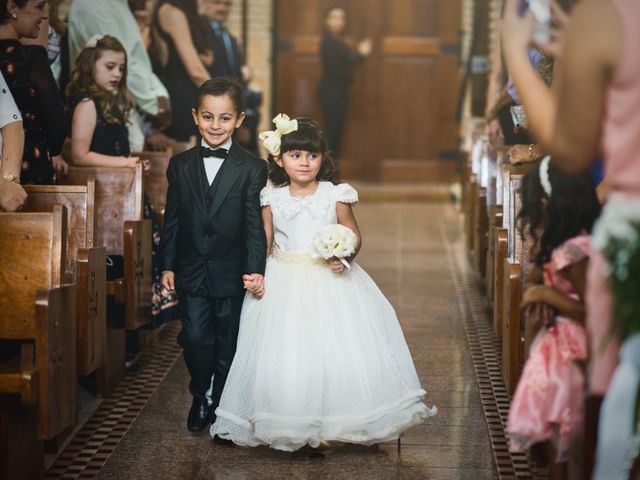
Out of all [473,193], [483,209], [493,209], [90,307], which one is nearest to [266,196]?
[90,307]

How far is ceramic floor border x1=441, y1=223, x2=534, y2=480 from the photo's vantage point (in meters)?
4.59

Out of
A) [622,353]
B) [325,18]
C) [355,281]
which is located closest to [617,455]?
[622,353]

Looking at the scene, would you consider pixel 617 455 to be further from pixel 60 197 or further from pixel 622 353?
pixel 60 197

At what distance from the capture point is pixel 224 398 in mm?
4621

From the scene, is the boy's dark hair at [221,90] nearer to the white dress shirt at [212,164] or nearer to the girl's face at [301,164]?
the white dress shirt at [212,164]

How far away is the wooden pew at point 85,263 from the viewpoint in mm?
4859

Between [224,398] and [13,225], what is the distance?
42.2 inches

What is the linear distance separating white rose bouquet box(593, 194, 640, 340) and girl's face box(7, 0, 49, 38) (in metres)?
3.24

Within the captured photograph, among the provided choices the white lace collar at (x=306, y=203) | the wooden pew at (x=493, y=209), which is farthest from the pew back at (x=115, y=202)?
the wooden pew at (x=493, y=209)

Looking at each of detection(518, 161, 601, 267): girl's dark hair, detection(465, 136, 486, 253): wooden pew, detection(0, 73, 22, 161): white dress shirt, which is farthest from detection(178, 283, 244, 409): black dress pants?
detection(465, 136, 486, 253): wooden pew

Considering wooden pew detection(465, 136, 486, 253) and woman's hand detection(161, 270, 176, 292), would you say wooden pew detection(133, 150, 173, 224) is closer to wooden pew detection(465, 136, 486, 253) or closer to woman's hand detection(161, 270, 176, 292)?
woman's hand detection(161, 270, 176, 292)

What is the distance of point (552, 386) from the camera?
335 centimetres

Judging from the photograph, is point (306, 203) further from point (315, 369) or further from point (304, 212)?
point (315, 369)

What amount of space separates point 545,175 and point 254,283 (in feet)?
5.24
